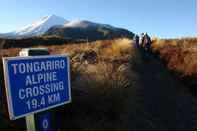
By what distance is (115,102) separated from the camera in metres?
8.09

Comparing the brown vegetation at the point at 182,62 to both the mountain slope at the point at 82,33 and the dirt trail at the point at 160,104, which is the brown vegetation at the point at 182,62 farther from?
the mountain slope at the point at 82,33

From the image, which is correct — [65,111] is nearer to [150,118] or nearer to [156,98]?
[150,118]

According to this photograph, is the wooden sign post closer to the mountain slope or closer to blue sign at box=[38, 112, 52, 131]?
blue sign at box=[38, 112, 52, 131]

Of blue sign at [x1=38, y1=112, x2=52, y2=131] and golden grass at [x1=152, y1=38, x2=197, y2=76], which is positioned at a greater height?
blue sign at [x1=38, y1=112, x2=52, y2=131]

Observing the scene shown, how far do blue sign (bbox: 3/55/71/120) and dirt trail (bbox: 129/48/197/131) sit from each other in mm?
4714

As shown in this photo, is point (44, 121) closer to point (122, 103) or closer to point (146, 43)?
point (122, 103)

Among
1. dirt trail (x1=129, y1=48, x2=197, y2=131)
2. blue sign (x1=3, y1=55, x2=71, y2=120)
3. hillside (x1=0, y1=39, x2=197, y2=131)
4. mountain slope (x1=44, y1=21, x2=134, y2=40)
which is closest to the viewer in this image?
blue sign (x1=3, y1=55, x2=71, y2=120)

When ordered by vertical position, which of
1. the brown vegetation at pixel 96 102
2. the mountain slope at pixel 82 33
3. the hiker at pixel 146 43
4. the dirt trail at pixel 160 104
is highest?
the hiker at pixel 146 43

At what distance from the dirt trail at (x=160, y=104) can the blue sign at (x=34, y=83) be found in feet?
15.5

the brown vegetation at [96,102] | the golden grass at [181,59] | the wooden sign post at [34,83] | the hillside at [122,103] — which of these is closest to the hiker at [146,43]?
the golden grass at [181,59]

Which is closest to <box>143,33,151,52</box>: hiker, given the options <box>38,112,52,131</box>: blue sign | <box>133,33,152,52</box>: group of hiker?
<box>133,33,152,52</box>: group of hiker

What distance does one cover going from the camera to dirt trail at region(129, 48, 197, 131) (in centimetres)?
865

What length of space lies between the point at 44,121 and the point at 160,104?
6.88 meters

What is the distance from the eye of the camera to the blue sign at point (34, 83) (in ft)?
10.3
